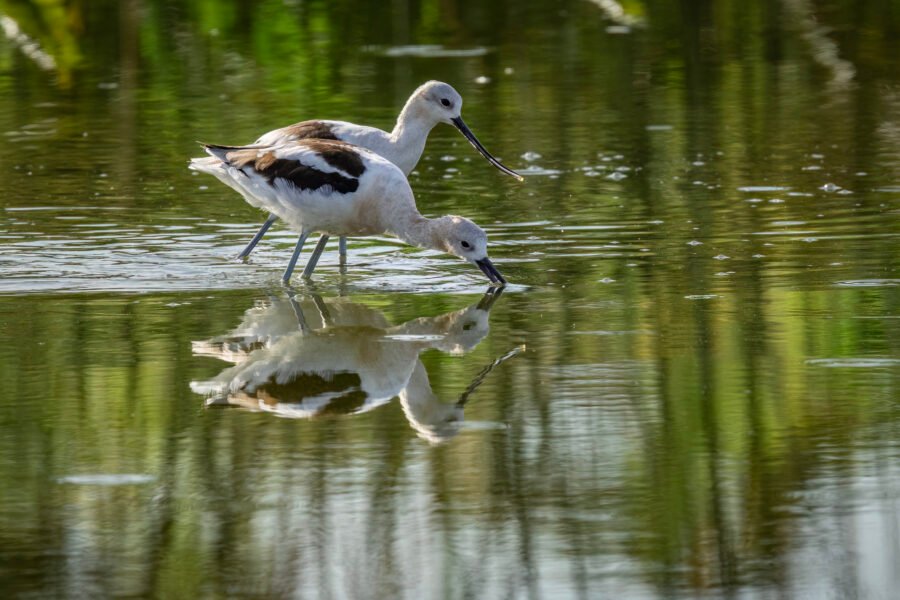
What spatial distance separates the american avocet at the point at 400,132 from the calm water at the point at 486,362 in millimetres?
417

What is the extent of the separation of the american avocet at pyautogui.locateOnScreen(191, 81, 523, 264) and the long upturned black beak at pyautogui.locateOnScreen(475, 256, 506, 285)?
5.75 ft

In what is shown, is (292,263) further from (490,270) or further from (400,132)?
(400,132)

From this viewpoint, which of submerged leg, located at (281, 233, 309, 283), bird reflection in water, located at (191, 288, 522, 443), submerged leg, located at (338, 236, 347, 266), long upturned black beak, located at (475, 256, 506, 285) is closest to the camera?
bird reflection in water, located at (191, 288, 522, 443)

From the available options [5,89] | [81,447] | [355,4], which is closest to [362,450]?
[81,447]

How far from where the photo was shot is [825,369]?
Answer: 702 centimetres

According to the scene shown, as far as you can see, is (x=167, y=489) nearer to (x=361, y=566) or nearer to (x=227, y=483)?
(x=227, y=483)

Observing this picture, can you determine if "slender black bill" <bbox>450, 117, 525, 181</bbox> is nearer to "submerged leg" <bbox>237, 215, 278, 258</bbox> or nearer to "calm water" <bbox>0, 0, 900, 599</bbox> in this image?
"calm water" <bbox>0, 0, 900, 599</bbox>

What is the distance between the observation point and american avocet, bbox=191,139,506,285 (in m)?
9.62

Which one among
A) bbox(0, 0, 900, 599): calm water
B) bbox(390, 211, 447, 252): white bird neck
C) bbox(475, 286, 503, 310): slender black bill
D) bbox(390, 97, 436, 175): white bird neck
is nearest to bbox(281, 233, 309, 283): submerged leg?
bbox(0, 0, 900, 599): calm water

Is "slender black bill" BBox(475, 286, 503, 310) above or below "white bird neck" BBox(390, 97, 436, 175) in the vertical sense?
below

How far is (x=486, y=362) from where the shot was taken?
7359mm

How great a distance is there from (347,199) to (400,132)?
5.79 feet

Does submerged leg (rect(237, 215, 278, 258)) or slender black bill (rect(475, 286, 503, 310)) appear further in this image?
submerged leg (rect(237, 215, 278, 258))

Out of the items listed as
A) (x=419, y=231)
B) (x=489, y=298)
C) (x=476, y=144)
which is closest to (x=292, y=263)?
(x=419, y=231)
